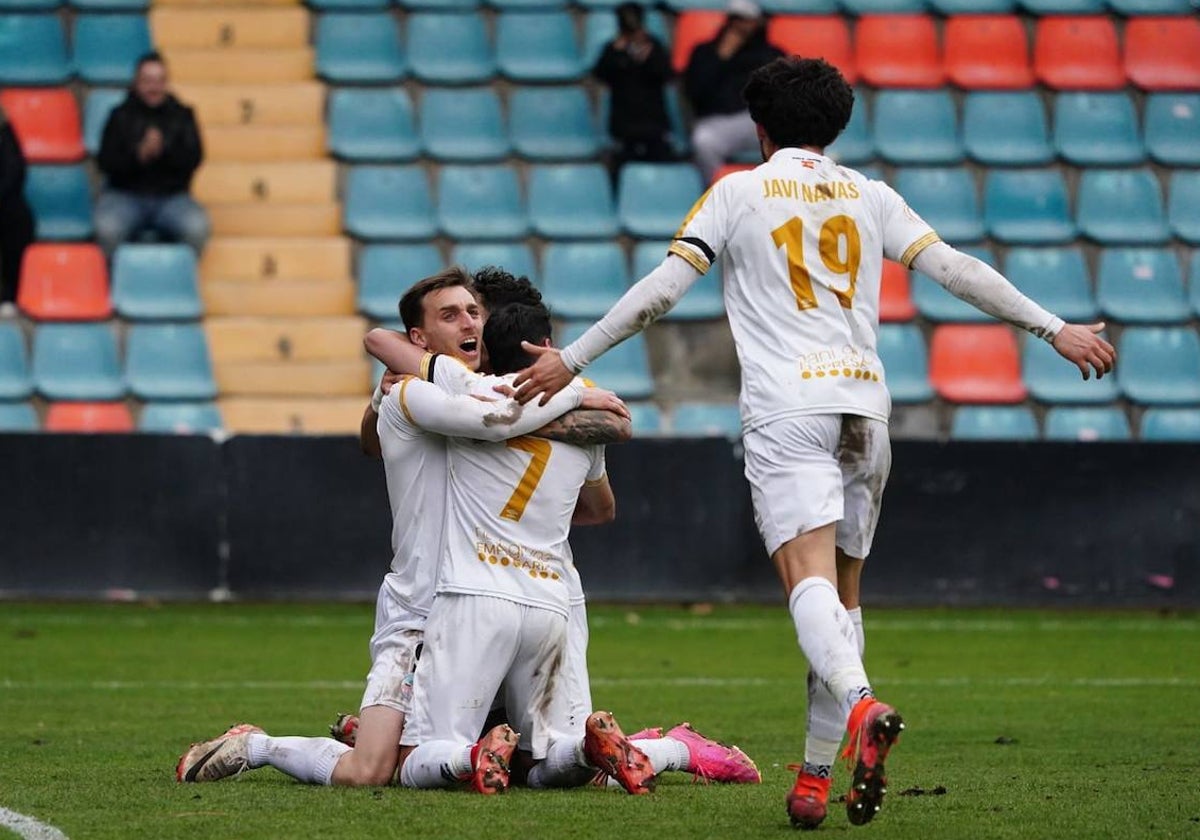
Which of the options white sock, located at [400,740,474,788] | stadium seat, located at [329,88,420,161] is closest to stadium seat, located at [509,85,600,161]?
stadium seat, located at [329,88,420,161]

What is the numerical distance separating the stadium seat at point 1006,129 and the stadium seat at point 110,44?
6.23 meters

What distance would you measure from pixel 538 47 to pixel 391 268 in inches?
99.7

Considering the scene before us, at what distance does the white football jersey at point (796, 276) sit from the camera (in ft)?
17.1

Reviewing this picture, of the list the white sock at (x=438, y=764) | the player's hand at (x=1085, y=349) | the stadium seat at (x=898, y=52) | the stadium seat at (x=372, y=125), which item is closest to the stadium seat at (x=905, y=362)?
the stadium seat at (x=898, y=52)

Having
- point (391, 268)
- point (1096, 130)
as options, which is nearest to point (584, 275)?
point (391, 268)

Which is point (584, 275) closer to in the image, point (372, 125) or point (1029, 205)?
point (372, 125)

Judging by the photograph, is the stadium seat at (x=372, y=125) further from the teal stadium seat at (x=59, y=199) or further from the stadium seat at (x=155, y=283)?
the teal stadium seat at (x=59, y=199)

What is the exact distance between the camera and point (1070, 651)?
35.3 feet

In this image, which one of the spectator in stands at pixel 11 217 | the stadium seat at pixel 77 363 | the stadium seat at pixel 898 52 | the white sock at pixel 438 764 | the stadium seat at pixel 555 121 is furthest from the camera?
the stadium seat at pixel 898 52

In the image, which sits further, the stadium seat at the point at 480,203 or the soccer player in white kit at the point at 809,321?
the stadium seat at the point at 480,203

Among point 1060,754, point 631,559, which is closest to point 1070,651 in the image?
point 631,559

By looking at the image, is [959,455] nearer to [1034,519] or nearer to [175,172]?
[1034,519]

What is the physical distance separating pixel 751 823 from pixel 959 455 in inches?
299

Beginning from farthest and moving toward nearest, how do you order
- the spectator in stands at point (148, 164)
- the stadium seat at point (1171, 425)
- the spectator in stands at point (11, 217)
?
the stadium seat at point (1171, 425) → the spectator in stands at point (148, 164) → the spectator in stands at point (11, 217)
